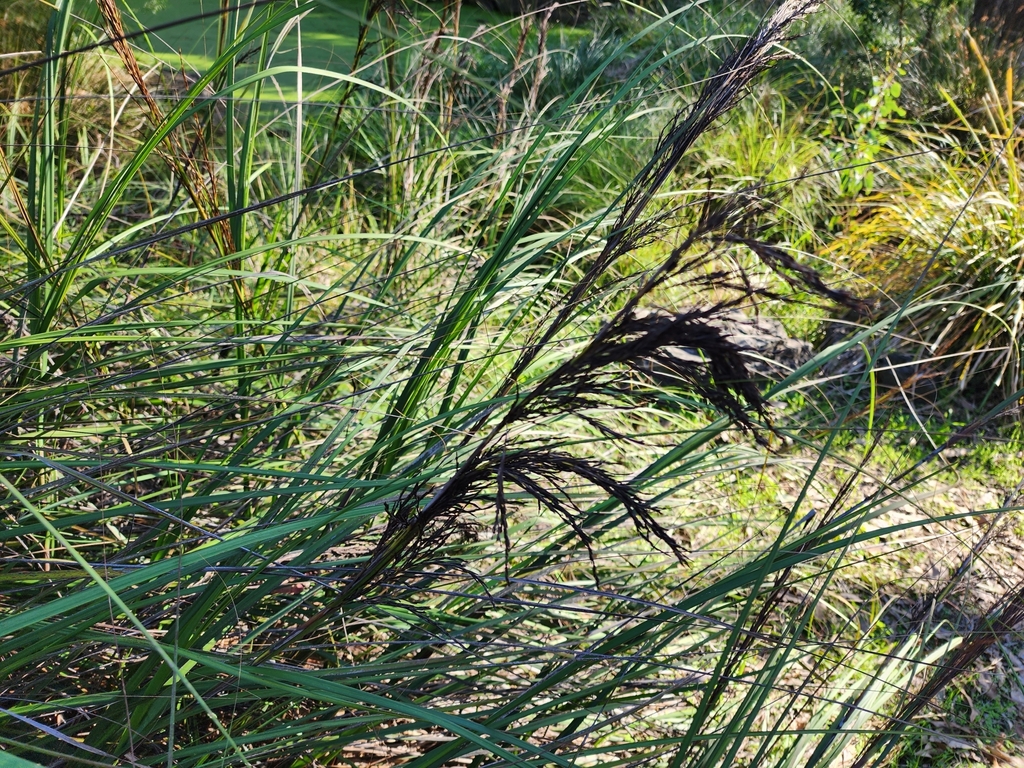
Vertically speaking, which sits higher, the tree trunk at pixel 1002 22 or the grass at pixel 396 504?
the tree trunk at pixel 1002 22

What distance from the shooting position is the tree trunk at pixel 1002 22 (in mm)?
5469

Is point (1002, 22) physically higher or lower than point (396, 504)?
higher

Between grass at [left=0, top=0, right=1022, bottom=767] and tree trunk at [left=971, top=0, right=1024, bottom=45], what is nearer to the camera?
grass at [left=0, top=0, right=1022, bottom=767]

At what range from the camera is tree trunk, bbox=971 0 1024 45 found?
547 cm

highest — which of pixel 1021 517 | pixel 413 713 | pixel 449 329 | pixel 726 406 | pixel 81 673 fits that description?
pixel 726 406

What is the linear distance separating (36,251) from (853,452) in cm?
261

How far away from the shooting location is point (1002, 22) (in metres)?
5.57

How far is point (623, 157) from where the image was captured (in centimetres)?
468

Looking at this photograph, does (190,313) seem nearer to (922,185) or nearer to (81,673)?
(81,673)

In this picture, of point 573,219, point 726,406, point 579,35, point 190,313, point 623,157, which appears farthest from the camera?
point 579,35

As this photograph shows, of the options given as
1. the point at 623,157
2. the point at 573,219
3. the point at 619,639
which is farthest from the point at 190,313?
the point at 623,157

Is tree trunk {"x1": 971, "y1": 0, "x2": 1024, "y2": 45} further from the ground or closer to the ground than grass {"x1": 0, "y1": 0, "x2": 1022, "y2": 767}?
further from the ground

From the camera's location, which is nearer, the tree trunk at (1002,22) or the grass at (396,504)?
the grass at (396,504)

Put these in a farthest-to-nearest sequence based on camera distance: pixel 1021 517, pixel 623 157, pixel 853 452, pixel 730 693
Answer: pixel 623 157 < pixel 853 452 < pixel 1021 517 < pixel 730 693
